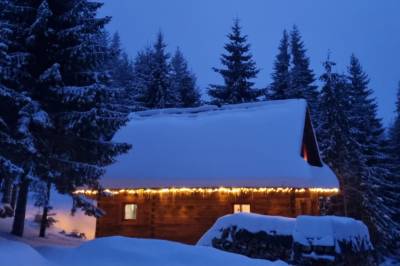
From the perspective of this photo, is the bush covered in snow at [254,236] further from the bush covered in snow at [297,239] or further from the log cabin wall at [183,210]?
the log cabin wall at [183,210]

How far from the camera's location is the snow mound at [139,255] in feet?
25.9

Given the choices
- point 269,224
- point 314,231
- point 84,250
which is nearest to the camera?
point 84,250

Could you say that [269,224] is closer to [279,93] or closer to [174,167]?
[174,167]

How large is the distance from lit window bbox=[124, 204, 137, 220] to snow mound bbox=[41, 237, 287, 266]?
12246 mm

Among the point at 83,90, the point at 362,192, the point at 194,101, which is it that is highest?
the point at 194,101

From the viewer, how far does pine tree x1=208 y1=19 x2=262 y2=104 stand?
1384 inches

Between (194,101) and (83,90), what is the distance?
26573mm

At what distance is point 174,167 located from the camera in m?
20.5

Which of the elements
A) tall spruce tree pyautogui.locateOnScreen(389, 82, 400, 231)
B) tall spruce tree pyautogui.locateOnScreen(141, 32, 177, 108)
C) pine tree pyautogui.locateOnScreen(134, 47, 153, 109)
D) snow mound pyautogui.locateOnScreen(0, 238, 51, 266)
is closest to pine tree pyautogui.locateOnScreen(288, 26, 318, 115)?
tall spruce tree pyautogui.locateOnScreen(389, 82, 400, 231)

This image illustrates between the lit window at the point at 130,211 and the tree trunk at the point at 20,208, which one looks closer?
the tree trunk at the point at 20,208

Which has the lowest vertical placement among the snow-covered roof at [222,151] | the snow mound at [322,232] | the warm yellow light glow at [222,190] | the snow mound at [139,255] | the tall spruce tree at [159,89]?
the snow mound at [139,255]

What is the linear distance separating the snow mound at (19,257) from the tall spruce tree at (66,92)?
598 centimetres

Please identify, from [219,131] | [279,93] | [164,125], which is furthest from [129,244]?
[279,93]

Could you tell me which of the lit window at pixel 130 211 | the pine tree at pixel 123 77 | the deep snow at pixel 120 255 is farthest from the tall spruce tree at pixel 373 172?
the deep snow at pixel 120 255
